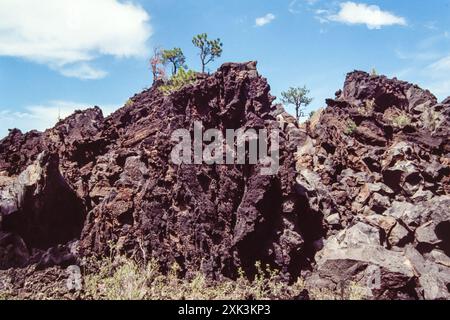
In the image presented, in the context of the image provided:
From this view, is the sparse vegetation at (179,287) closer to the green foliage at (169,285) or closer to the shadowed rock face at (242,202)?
the green foliage at (169,285)

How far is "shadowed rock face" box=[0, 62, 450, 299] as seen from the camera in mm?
9398

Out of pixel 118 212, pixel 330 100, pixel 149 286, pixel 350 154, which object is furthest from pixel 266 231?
pixel 330 100

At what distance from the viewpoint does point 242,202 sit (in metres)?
9.67

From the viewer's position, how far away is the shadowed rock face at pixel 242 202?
9.40 meters

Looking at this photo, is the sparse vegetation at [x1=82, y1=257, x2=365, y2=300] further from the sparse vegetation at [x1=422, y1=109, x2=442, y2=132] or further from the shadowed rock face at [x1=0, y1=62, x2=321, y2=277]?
the sparse vegetation at [x1=422, y1=109, x2=442, y2=132]

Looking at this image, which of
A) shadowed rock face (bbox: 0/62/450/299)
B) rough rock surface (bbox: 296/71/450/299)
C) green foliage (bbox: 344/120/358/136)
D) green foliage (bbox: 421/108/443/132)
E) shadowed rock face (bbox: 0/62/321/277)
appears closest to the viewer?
rough rock surface (bbox: 296/71/450/299)

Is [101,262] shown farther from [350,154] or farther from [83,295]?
[350,154]

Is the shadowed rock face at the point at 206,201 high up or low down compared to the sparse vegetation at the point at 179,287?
up

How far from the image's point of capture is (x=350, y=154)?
14.5m

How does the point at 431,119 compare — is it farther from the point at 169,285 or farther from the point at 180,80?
the point at 169,285

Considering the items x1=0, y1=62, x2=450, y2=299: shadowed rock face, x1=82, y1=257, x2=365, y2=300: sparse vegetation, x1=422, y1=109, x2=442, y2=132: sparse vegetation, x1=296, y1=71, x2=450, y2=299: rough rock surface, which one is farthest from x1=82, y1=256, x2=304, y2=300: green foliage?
x1=422, y1=109, x2=442, y2=132: sparse vegetation

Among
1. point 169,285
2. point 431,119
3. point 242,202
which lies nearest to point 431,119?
point 431,119

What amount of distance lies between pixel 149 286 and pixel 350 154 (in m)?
10.7

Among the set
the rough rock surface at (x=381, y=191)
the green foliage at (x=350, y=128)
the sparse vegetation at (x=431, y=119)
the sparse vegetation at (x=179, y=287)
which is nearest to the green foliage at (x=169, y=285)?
the sparse vegetation at (x=179, y=287)
